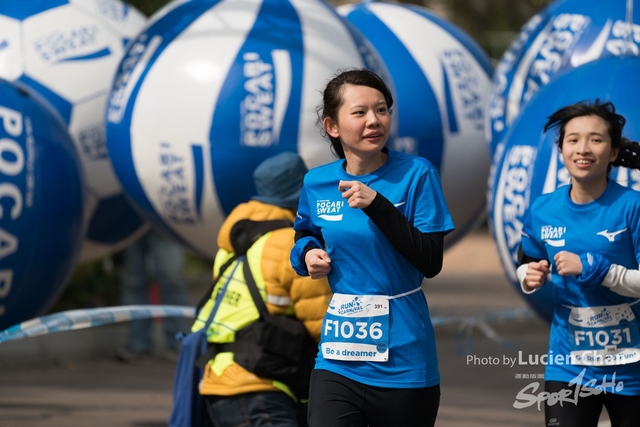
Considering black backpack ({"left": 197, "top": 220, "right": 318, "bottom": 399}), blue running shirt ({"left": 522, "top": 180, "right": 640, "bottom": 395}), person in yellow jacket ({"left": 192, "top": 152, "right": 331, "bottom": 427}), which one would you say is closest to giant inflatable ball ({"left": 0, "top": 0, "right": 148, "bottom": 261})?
person in yellow jacket ({"left": 192, "top": 152, "right": 331, "bottom": 427})

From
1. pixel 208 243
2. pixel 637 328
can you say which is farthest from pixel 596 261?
pixel 208 243

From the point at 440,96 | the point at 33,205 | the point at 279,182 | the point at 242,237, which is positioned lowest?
the point at 33,205

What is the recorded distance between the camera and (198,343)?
14.6ft

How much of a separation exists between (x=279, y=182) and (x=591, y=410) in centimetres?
155

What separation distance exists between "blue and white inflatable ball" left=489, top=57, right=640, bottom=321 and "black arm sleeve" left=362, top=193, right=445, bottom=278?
205cm

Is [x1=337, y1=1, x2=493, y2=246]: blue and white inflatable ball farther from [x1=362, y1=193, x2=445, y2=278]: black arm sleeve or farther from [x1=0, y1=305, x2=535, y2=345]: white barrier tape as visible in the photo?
[x1=362, y1=193, x2=445, y2=278]: black arm sleeve

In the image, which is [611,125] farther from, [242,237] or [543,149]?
[543,149]

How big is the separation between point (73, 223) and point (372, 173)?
128 inches

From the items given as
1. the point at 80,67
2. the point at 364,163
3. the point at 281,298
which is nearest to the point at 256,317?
the point at 281,298

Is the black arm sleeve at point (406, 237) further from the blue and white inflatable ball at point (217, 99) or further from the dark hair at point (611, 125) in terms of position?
the blue and white inflatable ball at point (217, 99)

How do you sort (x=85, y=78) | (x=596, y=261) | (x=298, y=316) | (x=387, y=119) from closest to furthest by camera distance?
(x=387, y=119), (x=596, y=261), (x=298, y=316), (x=85, y=78)

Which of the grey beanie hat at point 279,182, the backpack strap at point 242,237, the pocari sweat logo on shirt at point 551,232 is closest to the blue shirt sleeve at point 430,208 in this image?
the pocari sweat logo on shirt at point 551,232

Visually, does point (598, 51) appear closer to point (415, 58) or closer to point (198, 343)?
point (415, 58)

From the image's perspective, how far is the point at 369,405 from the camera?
130 inches
